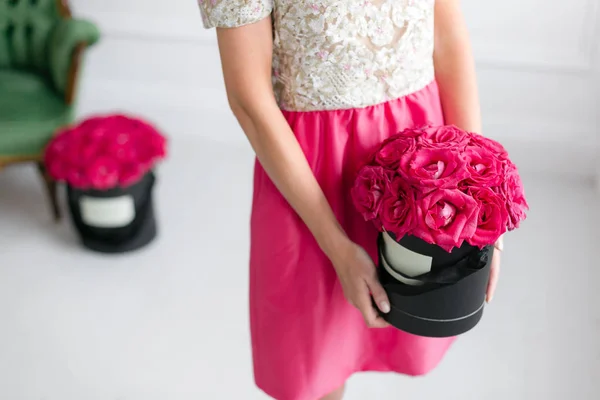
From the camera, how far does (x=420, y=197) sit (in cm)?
81

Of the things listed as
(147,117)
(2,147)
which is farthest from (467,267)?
(147,117)

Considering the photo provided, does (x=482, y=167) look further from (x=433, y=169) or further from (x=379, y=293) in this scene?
(x=379, y=293)

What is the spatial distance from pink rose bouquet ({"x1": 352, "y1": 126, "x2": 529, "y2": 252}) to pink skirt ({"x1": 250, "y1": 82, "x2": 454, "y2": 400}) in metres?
0.11

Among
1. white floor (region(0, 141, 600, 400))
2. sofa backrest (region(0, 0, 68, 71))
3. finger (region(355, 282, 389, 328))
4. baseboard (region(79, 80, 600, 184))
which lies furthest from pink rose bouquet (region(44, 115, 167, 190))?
finger (region(355, 282, 389, 328))

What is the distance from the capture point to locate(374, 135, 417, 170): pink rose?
2.79 ft

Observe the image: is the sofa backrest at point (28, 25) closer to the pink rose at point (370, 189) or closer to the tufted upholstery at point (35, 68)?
the tufted upholstery at point (35, 68)

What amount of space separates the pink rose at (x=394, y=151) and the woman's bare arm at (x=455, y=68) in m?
0.21

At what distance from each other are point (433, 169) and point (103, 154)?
1593 millimetres

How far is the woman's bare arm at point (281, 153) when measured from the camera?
33.5 inches

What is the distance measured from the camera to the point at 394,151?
34.2 inches

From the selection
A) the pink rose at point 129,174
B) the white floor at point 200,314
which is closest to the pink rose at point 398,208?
the white floor at point 200,314

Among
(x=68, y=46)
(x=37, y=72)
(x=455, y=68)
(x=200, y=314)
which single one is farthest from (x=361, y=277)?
(x=37, y=72)

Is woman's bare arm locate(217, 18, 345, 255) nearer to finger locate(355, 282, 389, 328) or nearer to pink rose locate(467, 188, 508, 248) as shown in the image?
finger locate(355, 282, 389, 328)

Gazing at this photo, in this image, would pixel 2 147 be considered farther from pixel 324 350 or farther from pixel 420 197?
pixel 420 197
